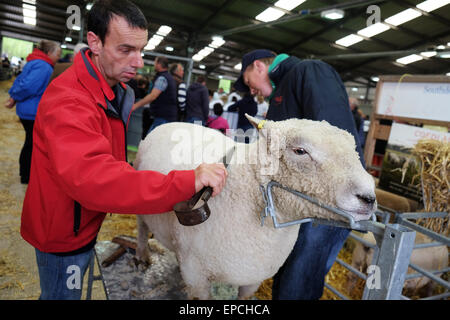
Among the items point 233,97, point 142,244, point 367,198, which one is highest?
point 233,97

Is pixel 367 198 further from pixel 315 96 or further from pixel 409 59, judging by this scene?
pixel 409 59

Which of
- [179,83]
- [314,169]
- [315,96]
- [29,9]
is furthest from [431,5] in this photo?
[29,9]

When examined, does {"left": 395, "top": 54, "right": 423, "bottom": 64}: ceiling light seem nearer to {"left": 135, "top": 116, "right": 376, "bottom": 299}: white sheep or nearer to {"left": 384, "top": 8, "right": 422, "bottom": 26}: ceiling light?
{"left": 384, "top": 8, "right": 422, "bottom": 26}: ceiling light

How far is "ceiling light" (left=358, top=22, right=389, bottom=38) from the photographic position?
10012 millimetres

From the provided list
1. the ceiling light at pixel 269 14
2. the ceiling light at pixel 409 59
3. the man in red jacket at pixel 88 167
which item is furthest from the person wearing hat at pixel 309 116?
the ceiling light at pixel 409 59

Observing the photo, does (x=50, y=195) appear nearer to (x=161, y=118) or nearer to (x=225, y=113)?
(x=161, y=118)

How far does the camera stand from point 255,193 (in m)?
1.43

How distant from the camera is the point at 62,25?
667 inches

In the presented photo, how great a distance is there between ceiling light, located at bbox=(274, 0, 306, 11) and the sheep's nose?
9.03m

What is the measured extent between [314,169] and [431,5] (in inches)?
387

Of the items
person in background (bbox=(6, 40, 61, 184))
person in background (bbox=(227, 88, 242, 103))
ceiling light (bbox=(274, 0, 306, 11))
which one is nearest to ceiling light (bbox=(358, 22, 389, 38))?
ceiling light (bbox=(274, 0, 306, 11))

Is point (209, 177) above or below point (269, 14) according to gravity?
below

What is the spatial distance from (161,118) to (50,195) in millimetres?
3765
